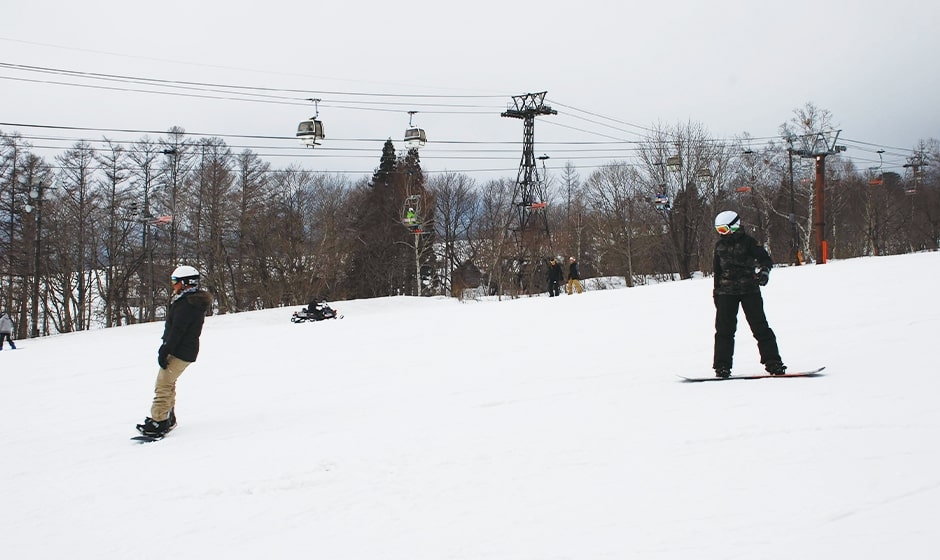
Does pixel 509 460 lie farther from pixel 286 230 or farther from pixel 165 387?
pixel 286 230

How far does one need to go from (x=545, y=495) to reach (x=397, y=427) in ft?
8.09

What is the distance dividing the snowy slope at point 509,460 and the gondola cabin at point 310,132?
1262cm

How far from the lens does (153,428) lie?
7.01 metres

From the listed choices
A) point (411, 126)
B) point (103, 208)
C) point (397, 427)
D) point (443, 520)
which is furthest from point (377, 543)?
point (103, 208)

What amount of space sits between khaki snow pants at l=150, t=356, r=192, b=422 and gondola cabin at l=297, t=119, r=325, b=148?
15.9 meters

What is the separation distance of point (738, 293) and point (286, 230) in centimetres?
4389

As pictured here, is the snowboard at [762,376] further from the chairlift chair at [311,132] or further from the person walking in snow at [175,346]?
the chairlift chair at [311,132]

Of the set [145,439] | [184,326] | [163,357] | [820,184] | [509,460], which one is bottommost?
[145,439]

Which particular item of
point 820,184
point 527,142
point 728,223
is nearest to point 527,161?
point 527,142

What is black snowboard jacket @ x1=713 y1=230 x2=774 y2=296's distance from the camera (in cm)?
746

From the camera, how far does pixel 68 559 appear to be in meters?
4.12

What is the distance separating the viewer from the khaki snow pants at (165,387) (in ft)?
23.0

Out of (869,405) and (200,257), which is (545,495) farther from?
(200,257)

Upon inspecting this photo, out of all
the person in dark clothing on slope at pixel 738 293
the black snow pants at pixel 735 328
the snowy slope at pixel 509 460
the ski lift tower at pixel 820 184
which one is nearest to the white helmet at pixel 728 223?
the person in dark clothing on slope at pixel 738 293
